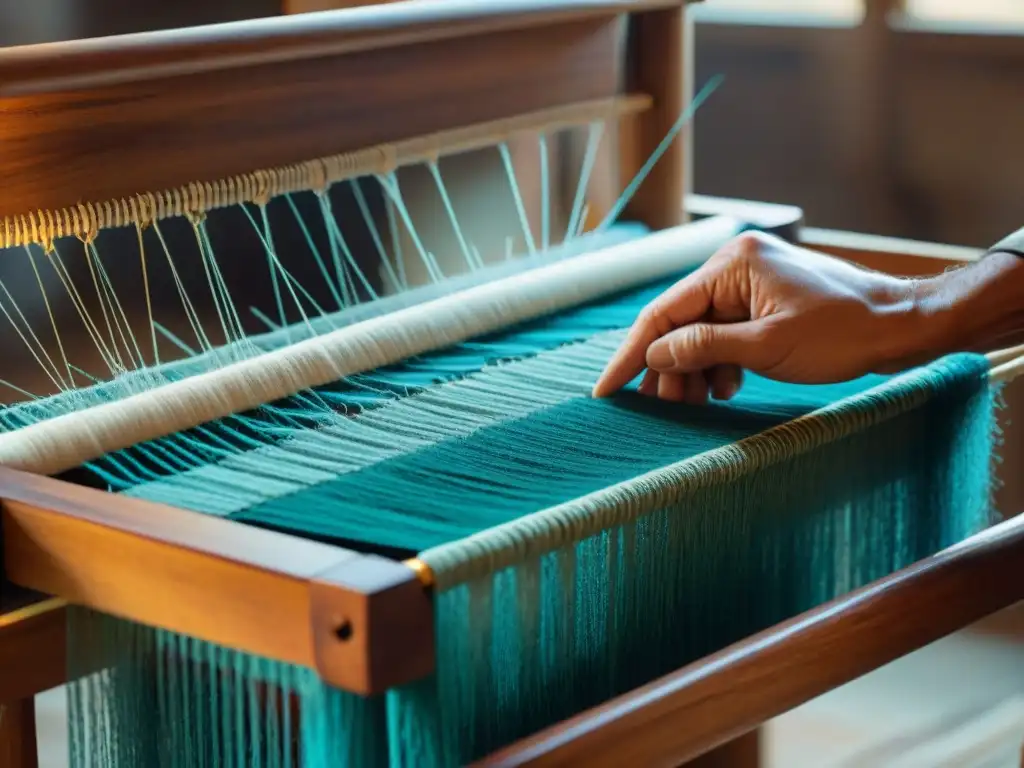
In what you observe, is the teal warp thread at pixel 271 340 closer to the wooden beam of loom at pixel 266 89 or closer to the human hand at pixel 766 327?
the wooden beam of loom at pixel 266 89

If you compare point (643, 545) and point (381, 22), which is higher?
point (381, 22)

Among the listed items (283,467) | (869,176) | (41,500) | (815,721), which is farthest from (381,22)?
(869,176)

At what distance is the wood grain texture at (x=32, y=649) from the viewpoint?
103 cm

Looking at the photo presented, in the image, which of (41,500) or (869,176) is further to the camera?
(869,176)

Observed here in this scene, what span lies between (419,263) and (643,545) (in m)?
1.13

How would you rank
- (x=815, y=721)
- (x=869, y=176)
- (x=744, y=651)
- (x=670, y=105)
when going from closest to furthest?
(x=744, y=651) < (x=670, y=105) < (x=815, y=721) < (x=869, y=176)

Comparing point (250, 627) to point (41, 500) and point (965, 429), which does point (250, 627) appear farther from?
point (965, 429)

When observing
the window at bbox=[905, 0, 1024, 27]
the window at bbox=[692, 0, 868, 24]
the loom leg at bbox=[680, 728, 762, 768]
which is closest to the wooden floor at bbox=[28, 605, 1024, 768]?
the loom leg at bbox=[680, 728, 762, 768]

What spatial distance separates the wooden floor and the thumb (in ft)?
3.39

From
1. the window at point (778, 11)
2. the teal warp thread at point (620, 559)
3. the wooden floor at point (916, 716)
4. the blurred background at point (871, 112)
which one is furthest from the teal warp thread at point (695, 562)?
the window at point (778, 11)

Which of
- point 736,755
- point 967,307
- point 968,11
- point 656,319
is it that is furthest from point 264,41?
point 968,11

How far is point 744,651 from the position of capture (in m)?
1.11

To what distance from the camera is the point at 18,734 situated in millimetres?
1125

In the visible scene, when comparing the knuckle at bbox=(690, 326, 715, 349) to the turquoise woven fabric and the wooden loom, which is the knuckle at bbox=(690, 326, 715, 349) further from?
the wooden loom
